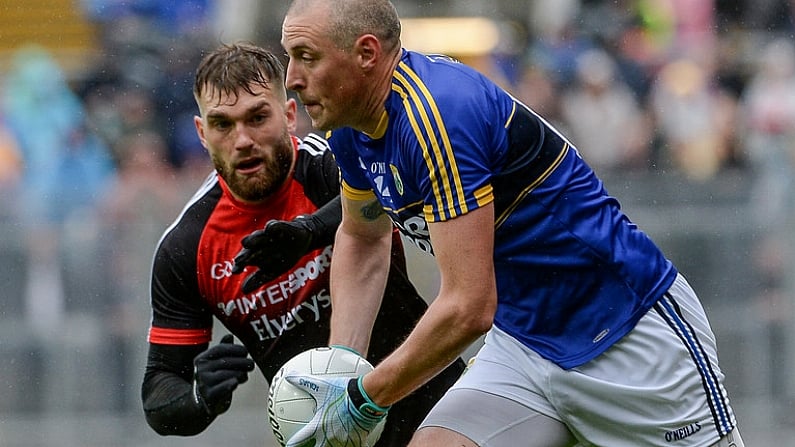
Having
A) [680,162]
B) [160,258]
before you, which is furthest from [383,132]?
[680,162]

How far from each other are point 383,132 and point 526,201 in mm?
533

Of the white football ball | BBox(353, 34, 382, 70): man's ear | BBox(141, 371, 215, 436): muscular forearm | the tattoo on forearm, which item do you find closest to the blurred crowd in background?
BBox(141, 371, 215, 436): muscular forearm

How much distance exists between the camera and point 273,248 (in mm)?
5586

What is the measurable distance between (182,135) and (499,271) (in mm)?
7107

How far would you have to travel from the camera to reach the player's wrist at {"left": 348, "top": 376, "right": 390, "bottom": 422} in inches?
190

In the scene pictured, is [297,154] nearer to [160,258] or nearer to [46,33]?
[160,258]

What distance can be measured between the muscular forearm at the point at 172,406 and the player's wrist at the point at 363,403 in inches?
41.5

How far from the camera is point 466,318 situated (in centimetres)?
458

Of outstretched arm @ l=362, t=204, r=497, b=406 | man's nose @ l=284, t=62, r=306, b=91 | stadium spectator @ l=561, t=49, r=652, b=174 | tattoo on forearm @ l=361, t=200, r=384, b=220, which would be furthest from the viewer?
stadium spectator @ l=561, t=49, r=652, b=174

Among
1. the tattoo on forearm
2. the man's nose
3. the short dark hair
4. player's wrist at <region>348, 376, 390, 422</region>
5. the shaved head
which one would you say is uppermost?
the shaved head

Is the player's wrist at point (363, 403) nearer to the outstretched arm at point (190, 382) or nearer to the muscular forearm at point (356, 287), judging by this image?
the muscular forearm at point (356, 287)

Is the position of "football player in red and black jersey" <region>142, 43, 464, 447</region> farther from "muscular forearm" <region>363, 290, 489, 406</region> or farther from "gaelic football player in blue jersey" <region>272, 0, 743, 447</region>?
"muscular forearm" <region>363, 290, 489, 406</region>

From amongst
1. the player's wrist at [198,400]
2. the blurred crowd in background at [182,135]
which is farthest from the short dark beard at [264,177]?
the blurred crowd in background at [182,135]

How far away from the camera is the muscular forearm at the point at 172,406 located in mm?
5770
